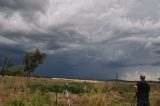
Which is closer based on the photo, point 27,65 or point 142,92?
point 142,92

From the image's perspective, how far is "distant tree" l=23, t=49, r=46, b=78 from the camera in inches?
4454

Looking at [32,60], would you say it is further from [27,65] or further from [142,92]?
[142,92]

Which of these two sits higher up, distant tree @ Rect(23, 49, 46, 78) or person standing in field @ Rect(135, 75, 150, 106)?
distant tree @ Rect(23, 49, 46, 78)

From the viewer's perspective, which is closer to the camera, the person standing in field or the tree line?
the person standing in field

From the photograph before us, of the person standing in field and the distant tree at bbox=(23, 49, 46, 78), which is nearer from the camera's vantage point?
the person standing in field

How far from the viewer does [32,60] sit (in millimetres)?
114562

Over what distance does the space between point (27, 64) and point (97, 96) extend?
9618 cm

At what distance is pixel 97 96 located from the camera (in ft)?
64.2

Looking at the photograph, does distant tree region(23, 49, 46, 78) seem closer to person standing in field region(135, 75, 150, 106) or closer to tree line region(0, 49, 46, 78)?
tree line region(0, 49, 46, 78)

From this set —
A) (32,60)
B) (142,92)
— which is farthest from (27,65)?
(142,92)

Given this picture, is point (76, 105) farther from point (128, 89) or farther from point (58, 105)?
point (128, 89)

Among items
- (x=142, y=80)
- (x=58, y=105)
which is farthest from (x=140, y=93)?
(x=58, y=105)

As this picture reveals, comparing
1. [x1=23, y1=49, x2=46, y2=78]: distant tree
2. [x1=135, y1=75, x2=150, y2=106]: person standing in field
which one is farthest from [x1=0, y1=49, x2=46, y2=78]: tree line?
[x1=135, y1=75, x2=150, y2=106]: person standing in field

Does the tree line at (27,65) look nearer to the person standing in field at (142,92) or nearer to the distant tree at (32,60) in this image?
the distant tree at (32,60)
